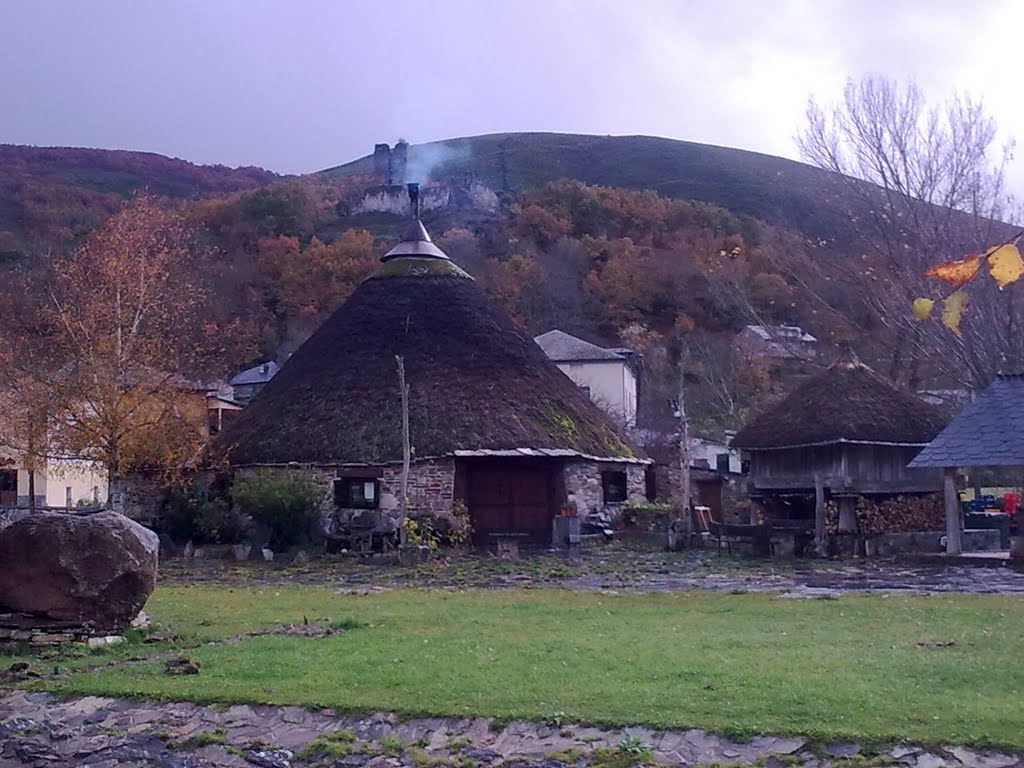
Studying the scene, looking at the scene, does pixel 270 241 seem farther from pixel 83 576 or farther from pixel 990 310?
pixel 83 576

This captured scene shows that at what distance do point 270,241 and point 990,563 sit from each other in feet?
181

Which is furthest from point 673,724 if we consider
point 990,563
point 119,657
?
point 990,563

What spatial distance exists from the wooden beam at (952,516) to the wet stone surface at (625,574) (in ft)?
3.22

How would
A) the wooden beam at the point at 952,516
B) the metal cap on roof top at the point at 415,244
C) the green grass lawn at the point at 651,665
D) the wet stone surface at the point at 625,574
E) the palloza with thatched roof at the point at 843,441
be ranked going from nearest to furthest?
the green grass lawn at the point at 651,665 → the wet stone surface at the point at 625,574 → the wooden beam at the point at 952,516 → the palloza with thatched roof at the point at 843,441 → the metal cap on roof top at the point at 415,244

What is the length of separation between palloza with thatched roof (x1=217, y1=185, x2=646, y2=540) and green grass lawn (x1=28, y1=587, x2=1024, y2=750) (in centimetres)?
1332

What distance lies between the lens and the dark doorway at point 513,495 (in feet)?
94.5

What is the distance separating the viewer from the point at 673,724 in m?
7.55

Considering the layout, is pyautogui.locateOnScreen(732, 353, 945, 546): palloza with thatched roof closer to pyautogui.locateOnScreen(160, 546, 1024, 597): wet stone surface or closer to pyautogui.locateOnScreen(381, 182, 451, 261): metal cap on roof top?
pyautogui.locateOnScreen(160, 546, 1024, 597): wet stone surface

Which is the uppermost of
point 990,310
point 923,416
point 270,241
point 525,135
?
point 525,135

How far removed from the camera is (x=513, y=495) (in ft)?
96.1

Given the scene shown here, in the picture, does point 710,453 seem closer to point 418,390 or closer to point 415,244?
point 415,244

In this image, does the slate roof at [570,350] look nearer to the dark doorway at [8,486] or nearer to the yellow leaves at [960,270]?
the dark doorway at [8,486]

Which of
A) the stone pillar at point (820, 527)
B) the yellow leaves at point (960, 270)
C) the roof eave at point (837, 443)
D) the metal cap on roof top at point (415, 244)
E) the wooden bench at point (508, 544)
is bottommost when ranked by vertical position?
the wooden bench at point (508, 544)

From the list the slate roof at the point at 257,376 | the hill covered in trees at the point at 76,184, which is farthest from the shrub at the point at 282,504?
the hill covered in trees at the point at 76,184
